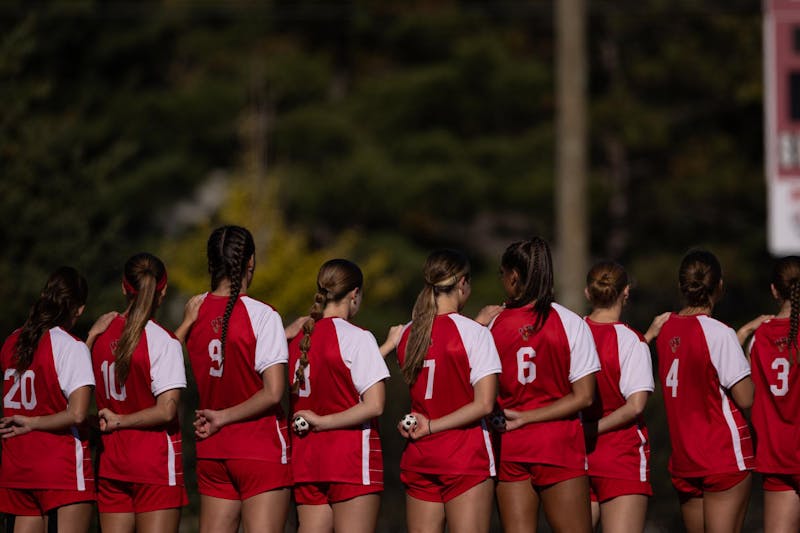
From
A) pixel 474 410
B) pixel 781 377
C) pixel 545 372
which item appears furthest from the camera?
pixel 781 377

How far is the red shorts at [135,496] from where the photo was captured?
6.63 metres

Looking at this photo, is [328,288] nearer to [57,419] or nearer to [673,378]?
[57,419]

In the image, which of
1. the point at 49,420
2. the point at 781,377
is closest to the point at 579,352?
the point at 781,377

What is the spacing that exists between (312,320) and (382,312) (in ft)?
59.5

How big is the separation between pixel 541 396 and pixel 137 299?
214cm

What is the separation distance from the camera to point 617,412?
6.91m

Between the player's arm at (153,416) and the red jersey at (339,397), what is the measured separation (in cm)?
65

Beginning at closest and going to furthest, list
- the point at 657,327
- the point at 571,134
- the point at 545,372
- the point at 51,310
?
the point at 545,372 < the point at 51,310 < the point at 657,327 < the point at 571,134

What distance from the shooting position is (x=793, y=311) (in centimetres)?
696

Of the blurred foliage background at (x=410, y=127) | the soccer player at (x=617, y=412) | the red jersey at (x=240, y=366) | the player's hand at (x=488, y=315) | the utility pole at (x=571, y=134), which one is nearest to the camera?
the red jersey at (x=240, y=366)

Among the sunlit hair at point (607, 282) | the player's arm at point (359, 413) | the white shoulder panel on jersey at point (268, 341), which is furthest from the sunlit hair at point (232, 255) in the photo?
the sunlit hair at point (607, 282)

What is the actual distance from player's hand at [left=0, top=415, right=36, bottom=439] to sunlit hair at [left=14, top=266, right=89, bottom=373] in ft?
0.82

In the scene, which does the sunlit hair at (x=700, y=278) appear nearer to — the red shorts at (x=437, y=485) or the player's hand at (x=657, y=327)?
the player's hand at (x=657, y=327)

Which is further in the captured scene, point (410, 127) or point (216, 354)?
point (410, 127)
